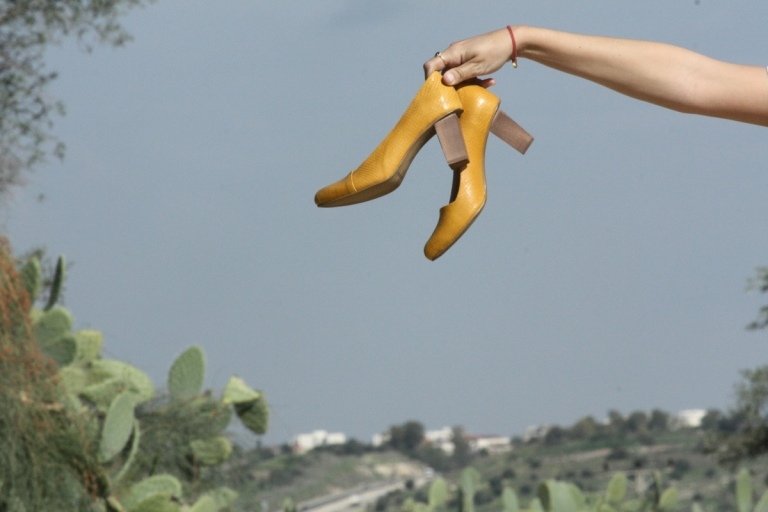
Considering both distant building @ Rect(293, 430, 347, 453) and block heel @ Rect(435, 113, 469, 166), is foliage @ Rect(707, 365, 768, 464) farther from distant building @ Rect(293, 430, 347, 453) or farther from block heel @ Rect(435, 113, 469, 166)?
block heel @ Rect(435, 113, 469, 166)

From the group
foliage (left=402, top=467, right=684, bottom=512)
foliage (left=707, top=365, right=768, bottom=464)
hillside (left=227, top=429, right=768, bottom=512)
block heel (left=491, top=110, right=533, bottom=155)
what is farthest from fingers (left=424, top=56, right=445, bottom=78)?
foliage (left=707, top=365, right=768, bottom=464)

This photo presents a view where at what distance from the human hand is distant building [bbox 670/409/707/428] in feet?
43.6

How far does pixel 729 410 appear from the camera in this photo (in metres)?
13.8

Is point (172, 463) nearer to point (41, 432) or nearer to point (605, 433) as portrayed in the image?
point (41, 432)

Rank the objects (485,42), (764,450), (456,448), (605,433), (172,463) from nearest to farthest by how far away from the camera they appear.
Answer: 1. (485,42)
2. (172,463)
3. (764,450)
4. (456,448)
5. (605,433)

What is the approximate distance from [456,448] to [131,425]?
1140cm

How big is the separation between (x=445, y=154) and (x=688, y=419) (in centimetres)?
1509

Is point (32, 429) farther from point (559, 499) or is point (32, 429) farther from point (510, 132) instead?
point (510, 132)

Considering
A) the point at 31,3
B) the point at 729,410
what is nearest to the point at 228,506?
the point at 31,3

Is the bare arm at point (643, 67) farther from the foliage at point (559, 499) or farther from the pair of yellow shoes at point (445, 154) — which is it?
the foliage at point (559, 499)

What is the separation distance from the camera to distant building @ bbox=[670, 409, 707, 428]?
1533 centimetres

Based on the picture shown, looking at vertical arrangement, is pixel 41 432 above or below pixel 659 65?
below

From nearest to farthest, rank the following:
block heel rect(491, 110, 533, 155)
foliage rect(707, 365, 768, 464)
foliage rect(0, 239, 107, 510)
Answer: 1. block heel rect(491, 110, 533, 155)
2. foliage rect(0, 239, 107, 510)
3. foliage rect(707, 365, 768, 464)

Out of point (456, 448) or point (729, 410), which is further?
point (456, 448)
